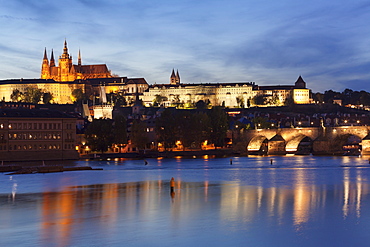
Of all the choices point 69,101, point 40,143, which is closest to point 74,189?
point 40,143

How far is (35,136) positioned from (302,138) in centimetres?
3073

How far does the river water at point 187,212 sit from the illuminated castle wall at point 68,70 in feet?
468

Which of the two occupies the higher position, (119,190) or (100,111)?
(100,111)

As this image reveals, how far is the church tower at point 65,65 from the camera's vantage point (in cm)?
17429

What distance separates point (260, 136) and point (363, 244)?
56.3 meters

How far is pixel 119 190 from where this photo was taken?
29.6 meters

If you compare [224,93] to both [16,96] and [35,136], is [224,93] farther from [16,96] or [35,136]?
[35,136]

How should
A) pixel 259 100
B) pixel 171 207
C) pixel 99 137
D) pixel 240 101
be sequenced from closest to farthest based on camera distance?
pixel 171 207, pixel 99 137, pixel 259 100, pixel 240 101

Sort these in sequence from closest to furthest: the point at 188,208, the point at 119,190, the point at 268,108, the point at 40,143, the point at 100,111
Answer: the point at 188,208 → the point at 119,190 → the point at 40,143 → the point at 100,111 → the point at 268,108

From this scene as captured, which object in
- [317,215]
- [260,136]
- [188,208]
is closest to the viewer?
[317,215]

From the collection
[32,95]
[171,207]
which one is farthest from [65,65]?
[171,207]

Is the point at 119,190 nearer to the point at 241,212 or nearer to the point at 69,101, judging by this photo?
the point at 241,212

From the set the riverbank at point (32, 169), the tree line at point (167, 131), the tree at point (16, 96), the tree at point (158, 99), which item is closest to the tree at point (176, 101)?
the tree at point (158, 99)

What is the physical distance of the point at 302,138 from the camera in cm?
7025
